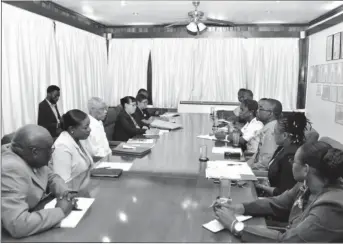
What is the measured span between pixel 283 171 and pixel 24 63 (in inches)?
141

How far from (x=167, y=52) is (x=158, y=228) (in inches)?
244

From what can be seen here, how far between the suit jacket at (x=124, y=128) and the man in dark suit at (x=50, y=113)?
0.98 m

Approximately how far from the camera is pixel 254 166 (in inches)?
118

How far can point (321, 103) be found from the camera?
6.07 meters

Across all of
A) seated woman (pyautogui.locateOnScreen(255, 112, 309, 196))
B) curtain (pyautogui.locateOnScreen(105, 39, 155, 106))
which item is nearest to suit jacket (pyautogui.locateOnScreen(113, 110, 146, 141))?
seated woman (pyautogui.locateOnScreen(255, 112, 309, 196))

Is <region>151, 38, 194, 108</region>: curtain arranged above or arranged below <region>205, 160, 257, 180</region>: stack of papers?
above

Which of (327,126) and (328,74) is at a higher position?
(328,74)

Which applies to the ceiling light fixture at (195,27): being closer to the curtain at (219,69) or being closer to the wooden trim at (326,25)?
the wooden trim at (326,25)

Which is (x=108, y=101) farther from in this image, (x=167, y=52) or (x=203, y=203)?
(x=203, y=203)

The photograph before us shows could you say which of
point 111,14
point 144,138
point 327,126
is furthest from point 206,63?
point 144,138

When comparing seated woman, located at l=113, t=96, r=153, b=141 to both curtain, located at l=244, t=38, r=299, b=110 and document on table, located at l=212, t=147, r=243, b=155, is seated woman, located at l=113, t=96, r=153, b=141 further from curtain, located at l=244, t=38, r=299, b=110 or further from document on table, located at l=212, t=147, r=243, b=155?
curtain, located at l=244, t=38, r=299, b=110

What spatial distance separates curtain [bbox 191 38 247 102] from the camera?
7.18 m

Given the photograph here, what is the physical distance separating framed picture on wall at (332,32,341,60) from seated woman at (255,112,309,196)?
319 cm

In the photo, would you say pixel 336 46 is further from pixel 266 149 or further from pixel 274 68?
pixel 266 149
